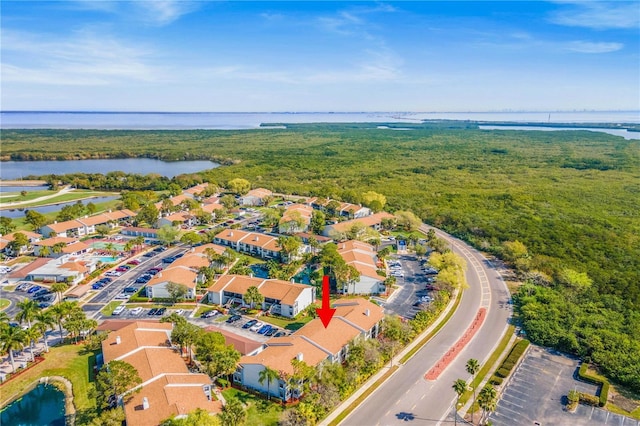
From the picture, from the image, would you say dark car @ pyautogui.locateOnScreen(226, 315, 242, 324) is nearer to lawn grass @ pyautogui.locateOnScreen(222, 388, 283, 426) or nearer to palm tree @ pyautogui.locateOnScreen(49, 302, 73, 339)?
lawn grass @ pyautogui.locateOnScreen(222, 388, 283, 426)

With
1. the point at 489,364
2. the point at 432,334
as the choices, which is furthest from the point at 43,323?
the point at 489,364

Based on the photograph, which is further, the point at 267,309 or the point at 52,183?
the point at 52,183

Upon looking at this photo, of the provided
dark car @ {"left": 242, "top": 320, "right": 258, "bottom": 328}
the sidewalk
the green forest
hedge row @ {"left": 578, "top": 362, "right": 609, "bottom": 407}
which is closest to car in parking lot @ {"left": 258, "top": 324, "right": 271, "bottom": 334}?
dark car @ {"left": 242, "top": 320, "right": 258, "bottom": 328}

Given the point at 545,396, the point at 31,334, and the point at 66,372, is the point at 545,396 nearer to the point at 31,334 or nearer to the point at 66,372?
the point at 66,372

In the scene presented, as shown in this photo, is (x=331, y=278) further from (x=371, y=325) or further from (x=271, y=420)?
(x=271, y=420)

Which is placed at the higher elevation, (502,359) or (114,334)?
(114,334)

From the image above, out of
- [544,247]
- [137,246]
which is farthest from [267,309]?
[544,247]

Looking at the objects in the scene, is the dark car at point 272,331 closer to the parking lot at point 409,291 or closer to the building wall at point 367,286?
the building wall at point 367,286
